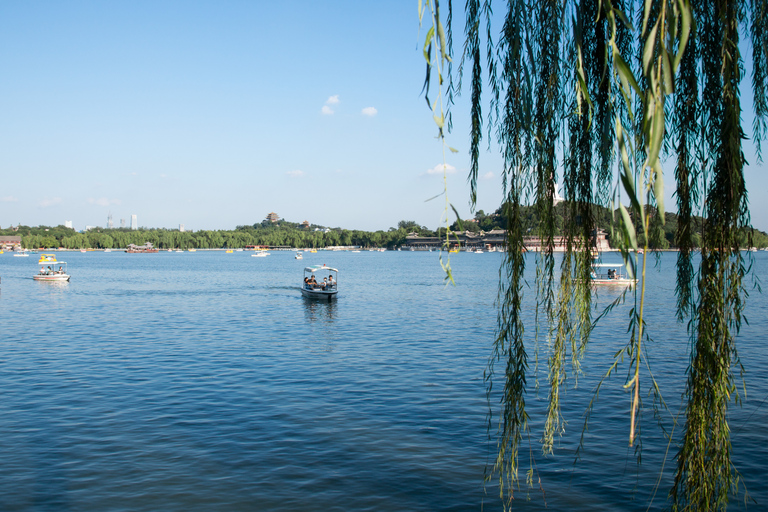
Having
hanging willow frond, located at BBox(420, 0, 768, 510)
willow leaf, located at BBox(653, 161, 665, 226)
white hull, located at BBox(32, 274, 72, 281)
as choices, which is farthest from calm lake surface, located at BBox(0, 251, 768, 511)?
white hull, located at BBox(32, 274, 72, 281)

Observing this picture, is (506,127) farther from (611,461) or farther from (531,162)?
(611,461)

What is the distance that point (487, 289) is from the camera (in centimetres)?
6825

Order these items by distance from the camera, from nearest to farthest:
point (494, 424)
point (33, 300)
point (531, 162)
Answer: point (531, 162)
point (494, 424)
point (33, 300)

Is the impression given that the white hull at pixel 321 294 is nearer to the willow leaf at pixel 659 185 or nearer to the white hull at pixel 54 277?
the white hull at pixel 54 277

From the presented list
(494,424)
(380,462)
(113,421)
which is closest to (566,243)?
(380,462)

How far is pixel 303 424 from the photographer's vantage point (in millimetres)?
15695

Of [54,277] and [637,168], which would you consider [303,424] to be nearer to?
[637,168]

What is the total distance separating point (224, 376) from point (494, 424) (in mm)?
11014

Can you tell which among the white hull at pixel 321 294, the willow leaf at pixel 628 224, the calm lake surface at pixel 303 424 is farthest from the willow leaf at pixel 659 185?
the white hull at pixel 321 294

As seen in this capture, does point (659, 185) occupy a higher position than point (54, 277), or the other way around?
point (659, 185)

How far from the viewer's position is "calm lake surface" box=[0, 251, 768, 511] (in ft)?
37.9

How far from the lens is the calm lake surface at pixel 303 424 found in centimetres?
1156

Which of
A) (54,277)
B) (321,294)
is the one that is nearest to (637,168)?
(321,294)

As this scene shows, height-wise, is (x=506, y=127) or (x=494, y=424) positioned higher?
(x=506, y=127)
